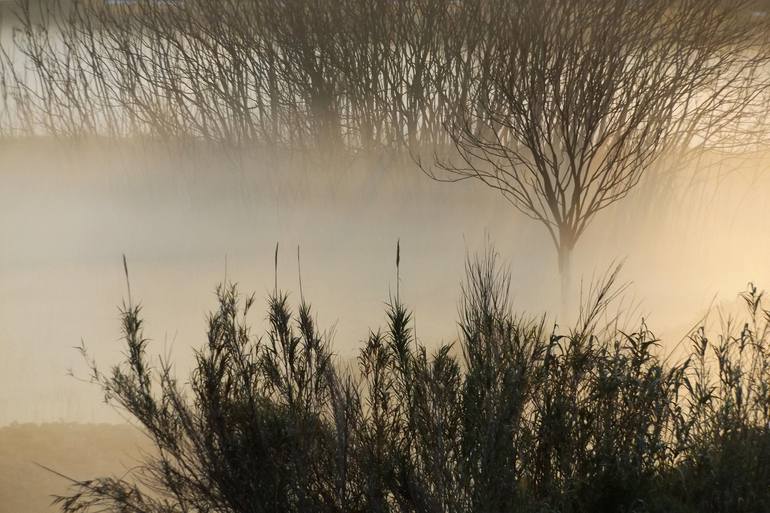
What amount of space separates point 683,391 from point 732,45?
4.40ft

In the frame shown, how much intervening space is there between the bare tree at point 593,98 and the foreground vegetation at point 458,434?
0.82 metres

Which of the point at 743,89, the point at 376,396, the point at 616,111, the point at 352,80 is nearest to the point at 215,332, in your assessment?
the point at 376,396

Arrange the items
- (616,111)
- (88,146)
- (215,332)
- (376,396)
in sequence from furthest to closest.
Answer: (88,146) < (616,111) < (215,332) < (376,396)

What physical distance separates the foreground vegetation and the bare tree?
82cm

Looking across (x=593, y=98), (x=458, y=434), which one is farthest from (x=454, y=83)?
(x=458, y=434)

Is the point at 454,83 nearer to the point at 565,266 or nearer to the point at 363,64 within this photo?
the point at 363,64

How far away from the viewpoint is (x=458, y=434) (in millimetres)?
2895

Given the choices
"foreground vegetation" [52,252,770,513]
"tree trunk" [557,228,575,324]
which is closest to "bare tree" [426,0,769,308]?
"tree trunk" [557,228,575,324]

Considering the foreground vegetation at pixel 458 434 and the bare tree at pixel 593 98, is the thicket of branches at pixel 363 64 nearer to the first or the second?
the bare tree at pixel 593 98

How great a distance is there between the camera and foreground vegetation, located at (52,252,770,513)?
9.18 ft

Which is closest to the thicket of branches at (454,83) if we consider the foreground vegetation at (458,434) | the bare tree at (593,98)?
the bare tree at (593,98)

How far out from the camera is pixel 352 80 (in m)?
3.84

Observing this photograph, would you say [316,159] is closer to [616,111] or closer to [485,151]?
[485,151]

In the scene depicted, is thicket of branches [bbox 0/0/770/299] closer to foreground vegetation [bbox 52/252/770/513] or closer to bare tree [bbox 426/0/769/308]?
bare tree [bbox 426/0/769/308]
